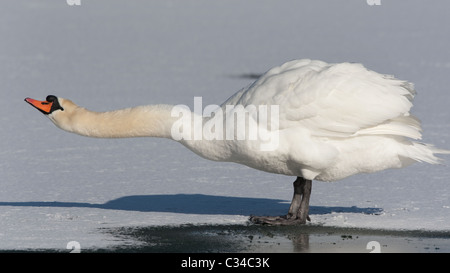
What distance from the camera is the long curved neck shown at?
870 cm

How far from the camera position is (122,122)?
8.76 metres

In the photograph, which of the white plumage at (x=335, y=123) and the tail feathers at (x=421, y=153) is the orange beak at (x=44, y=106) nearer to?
the white plumage at (x=335, y=123)

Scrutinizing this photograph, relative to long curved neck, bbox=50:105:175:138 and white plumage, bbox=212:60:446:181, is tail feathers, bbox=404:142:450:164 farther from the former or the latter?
long curved neck, bbox=50:105:175:138

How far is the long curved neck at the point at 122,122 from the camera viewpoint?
870 cm

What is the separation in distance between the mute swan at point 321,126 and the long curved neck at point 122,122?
15 mm

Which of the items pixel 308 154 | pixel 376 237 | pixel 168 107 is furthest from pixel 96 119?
pixel 376 237

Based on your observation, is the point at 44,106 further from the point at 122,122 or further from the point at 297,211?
the point at 297,211

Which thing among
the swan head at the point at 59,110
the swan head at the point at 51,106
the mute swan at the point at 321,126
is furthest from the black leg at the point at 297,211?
the swan head at the point at 51,106

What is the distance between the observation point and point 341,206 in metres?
9.13

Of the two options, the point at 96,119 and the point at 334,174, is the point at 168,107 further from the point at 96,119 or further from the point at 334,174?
the point at 334,174

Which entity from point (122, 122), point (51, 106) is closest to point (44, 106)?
point (51, 106)

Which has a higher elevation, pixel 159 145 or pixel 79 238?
pixel 159 145

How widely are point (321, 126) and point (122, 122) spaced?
6.17 feet

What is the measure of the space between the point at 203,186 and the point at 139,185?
2.27 ft
